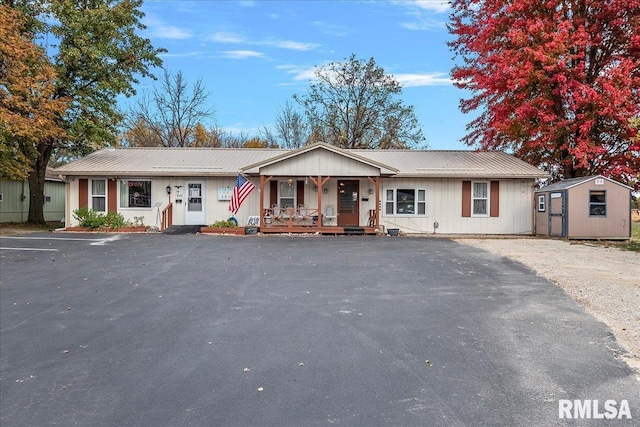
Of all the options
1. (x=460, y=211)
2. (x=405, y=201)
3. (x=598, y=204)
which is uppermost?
(x=405, y=201)

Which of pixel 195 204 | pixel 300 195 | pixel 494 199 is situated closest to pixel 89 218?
pixel 195 204

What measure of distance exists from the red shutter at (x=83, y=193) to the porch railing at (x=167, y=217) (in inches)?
137

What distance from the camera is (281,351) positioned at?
4.53 metres

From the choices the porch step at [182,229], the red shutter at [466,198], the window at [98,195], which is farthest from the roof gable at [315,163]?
the window at [98,195]

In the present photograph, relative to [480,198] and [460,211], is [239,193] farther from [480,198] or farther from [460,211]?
[480,198]

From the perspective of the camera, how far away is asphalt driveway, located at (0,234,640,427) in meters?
3.37

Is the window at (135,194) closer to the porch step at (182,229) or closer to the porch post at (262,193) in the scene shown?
the porch step at (182,229)

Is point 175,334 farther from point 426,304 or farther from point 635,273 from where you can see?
point 635,273

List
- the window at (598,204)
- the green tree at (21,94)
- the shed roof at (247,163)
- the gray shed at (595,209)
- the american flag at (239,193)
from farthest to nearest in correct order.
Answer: the shed roof at (247,163)
the green tree at (21,94)
the american flag at (239,193)
the window at (598,204)
the gray shed at (595,209)

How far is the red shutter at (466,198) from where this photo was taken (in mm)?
18234

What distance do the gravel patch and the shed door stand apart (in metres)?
1.59

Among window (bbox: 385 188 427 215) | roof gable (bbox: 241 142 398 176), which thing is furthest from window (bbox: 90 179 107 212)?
window (bbox: 385 188 427 215)

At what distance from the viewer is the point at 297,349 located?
4582 millimetres
